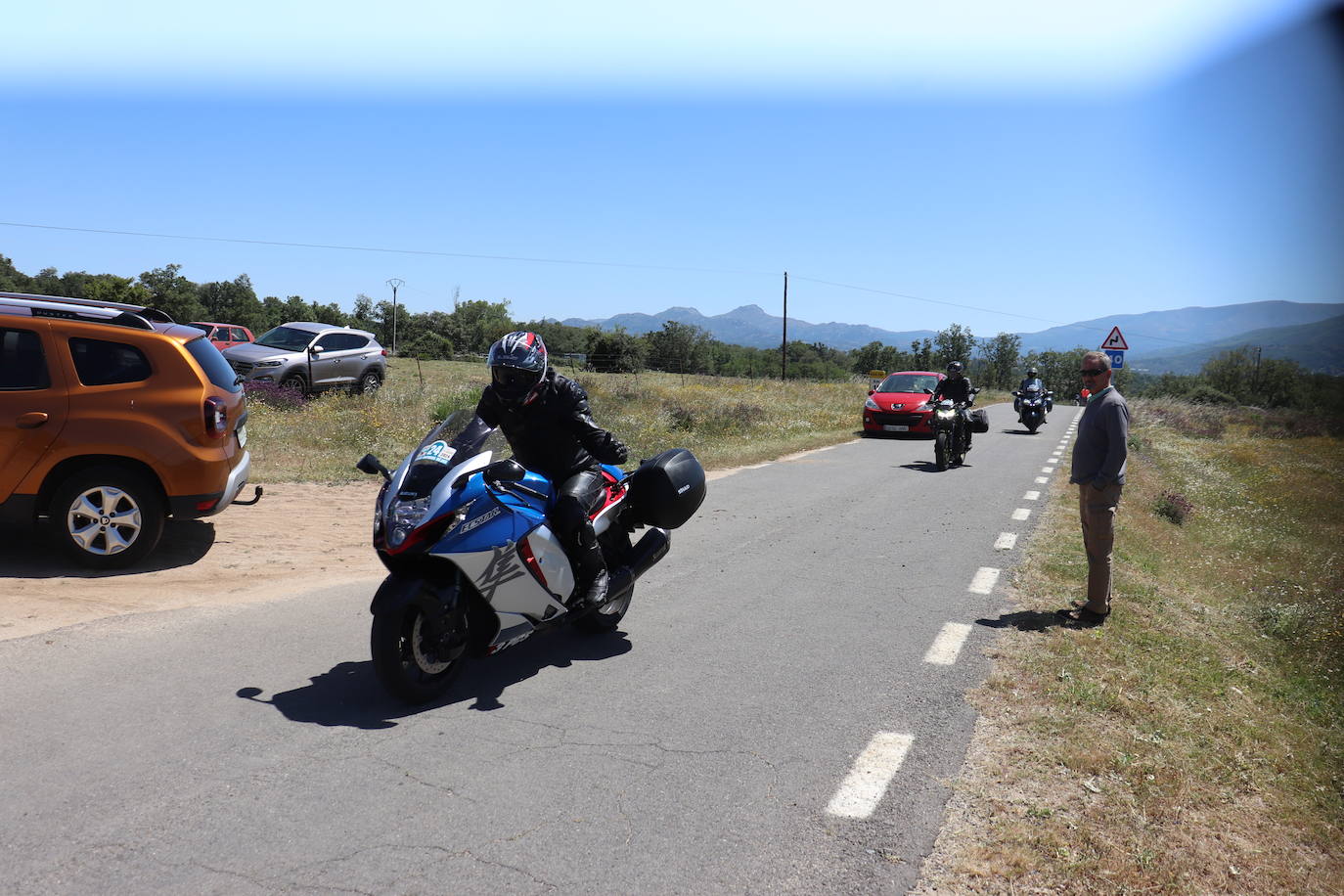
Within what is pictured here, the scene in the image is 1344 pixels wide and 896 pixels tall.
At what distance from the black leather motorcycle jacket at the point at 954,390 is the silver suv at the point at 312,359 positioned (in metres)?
13.0

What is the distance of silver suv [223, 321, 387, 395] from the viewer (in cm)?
2017

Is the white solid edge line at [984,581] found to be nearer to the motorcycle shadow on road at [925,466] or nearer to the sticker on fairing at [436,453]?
the sticker on fairing at [436,453]

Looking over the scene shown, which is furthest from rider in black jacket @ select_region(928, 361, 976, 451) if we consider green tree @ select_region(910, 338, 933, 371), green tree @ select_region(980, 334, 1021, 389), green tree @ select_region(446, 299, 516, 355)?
green tree @ select_region(980, 334, 1021, 389)

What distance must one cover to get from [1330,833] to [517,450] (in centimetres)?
418

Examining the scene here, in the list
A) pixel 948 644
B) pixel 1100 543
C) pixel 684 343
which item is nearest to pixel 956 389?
pixel 1100 543

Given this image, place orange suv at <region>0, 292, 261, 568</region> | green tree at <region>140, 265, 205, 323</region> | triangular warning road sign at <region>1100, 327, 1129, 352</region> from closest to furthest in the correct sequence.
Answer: orange suv at <region>0, 292, 261, 568</region>
triangular warning road sign at <region>1100, 327, 1129, 352</region>
green tree at <region>140, 265, 205, 323</region>

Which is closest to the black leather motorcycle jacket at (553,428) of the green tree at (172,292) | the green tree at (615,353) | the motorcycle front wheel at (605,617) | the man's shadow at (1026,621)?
the motorcycle front wheel at (605,617)

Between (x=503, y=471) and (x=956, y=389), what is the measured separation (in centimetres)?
1341

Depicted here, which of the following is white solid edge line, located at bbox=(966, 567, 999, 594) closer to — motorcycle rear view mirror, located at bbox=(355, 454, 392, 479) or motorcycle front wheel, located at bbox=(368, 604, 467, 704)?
motorcycle front wheel, located at bbox=(368, 604, 467, 704)

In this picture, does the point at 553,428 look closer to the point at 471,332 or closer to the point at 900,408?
the point at 900,408

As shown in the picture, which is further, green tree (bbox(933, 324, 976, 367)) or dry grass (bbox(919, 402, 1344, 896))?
green tree (bbox(933, 324, 976, 367))

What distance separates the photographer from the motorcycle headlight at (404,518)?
4.39 metres

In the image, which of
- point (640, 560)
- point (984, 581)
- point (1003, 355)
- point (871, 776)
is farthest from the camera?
point (1003, 355)

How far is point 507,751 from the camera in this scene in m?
4.11
